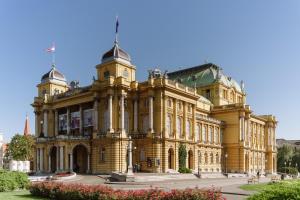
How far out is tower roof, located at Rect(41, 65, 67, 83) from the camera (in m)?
84.4

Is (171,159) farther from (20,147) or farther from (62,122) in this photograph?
(20,147)

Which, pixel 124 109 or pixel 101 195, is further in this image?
pixel 124 109

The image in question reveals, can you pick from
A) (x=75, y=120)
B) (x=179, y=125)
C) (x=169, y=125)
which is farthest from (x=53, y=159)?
(x=179, y=125)

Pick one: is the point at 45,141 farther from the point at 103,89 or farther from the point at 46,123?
the point at 103,89

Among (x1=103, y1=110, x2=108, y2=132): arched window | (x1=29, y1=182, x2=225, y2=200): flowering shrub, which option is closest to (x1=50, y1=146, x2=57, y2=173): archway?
(x1=103, y1=110, x2=108, y2=132): arched window

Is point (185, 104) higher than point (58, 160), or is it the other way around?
point (185, 104)

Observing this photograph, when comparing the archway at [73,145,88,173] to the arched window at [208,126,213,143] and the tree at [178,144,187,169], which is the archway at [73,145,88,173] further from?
the arched window at [208,126,213,143]

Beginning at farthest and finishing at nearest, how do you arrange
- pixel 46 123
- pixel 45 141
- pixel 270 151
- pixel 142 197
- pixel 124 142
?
pixel 270 151, pixel 46 123, pixel 45 141, pixel 124 142, pixel 142 197

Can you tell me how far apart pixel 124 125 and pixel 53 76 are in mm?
25462

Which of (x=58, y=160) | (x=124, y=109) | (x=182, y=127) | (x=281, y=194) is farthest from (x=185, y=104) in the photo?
(x=281, y=194)

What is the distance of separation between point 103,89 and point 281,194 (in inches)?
2153

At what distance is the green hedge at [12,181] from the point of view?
107 feet

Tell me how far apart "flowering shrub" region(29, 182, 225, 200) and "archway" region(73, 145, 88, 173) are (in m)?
42.8

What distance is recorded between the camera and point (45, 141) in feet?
237
